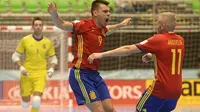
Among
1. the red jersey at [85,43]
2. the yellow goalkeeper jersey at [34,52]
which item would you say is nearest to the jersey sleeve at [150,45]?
the red jersey at [85,43]

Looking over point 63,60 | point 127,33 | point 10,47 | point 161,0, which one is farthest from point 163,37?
point 161,0

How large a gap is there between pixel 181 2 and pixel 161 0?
3.37 ft

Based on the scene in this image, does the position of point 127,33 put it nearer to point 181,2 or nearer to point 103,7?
point 181,2

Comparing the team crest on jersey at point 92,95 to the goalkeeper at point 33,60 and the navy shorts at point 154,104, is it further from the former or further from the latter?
the goalkeeper at point 33,60

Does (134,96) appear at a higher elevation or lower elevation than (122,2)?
lower

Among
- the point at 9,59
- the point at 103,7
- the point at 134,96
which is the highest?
the point at 103,7

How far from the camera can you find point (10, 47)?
14320 millimetres

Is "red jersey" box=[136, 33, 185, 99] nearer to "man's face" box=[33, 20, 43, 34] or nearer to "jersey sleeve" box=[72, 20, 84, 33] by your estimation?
"jersey sleeve" box=[72, 20, 84, 33]

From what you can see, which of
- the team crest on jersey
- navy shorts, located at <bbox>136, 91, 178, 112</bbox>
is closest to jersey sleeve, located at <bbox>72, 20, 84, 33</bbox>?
the team crest on jersey

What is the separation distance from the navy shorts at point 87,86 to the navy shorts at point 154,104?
0.89 metres

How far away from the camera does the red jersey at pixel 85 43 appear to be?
734 centimetres

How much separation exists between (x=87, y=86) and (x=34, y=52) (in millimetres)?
3563

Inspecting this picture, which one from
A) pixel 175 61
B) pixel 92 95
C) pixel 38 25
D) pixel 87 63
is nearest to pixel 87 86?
pixel 92 95

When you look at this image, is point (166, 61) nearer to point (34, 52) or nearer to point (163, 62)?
point (163, 62)
